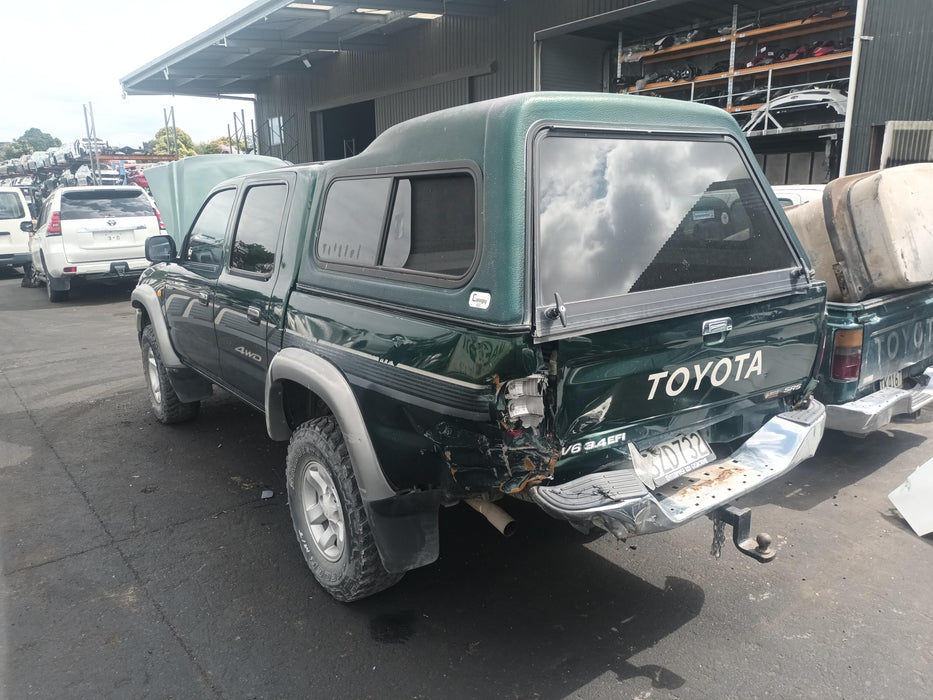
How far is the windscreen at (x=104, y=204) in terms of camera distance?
458 inches

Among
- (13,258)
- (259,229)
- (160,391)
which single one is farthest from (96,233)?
(259,229)

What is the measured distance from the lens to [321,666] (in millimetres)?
2744

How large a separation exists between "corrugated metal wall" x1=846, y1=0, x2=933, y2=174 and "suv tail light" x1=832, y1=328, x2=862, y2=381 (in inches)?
295

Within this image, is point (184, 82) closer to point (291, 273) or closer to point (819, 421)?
point (291, 273)

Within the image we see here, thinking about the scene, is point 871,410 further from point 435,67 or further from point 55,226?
point 435,67

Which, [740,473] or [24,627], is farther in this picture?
[24,627]

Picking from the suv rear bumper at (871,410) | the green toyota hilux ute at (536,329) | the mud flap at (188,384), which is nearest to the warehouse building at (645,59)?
the suv rear bumper at (871,410)

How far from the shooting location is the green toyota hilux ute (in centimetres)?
235

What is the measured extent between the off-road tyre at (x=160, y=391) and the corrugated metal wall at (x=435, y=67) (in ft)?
34.0

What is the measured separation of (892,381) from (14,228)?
16.9m

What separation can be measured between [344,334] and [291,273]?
0.69 meters

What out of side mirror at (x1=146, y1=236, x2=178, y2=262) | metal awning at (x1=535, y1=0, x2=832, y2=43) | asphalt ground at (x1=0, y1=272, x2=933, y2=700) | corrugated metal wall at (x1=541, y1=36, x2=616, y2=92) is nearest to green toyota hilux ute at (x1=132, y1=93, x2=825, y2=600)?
asphalt ground at (x1=0, y1=272, x2=933, y2=700)

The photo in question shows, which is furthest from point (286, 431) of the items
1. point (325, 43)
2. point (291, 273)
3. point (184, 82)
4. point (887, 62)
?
point (184, 82)

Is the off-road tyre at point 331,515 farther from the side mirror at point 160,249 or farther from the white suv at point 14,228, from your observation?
the white suv at point 14,228
